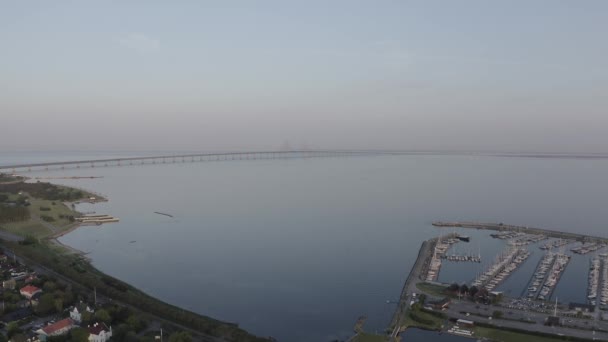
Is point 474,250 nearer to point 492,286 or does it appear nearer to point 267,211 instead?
point 492,286

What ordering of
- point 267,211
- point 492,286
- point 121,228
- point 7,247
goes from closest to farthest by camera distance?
point 492,286, point 7,247, point 121,228, point 267,211

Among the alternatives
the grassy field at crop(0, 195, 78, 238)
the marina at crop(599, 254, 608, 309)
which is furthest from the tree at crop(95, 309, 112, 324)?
the marina at crop(599, 254, 608, 309)

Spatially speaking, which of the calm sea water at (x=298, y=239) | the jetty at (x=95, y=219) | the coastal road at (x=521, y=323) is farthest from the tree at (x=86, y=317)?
the jetty at (x=95, y=219)

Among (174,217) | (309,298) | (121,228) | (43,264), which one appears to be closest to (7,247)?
(43,264)

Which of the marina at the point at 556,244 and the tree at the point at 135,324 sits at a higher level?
the tree at the point at 135,324

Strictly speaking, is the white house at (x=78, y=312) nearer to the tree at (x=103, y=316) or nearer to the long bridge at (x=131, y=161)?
the tree at (x=103, y=316)

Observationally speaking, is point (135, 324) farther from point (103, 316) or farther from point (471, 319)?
point (471, 319)

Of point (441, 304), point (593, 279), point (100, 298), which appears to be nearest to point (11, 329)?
point (100, 298)
